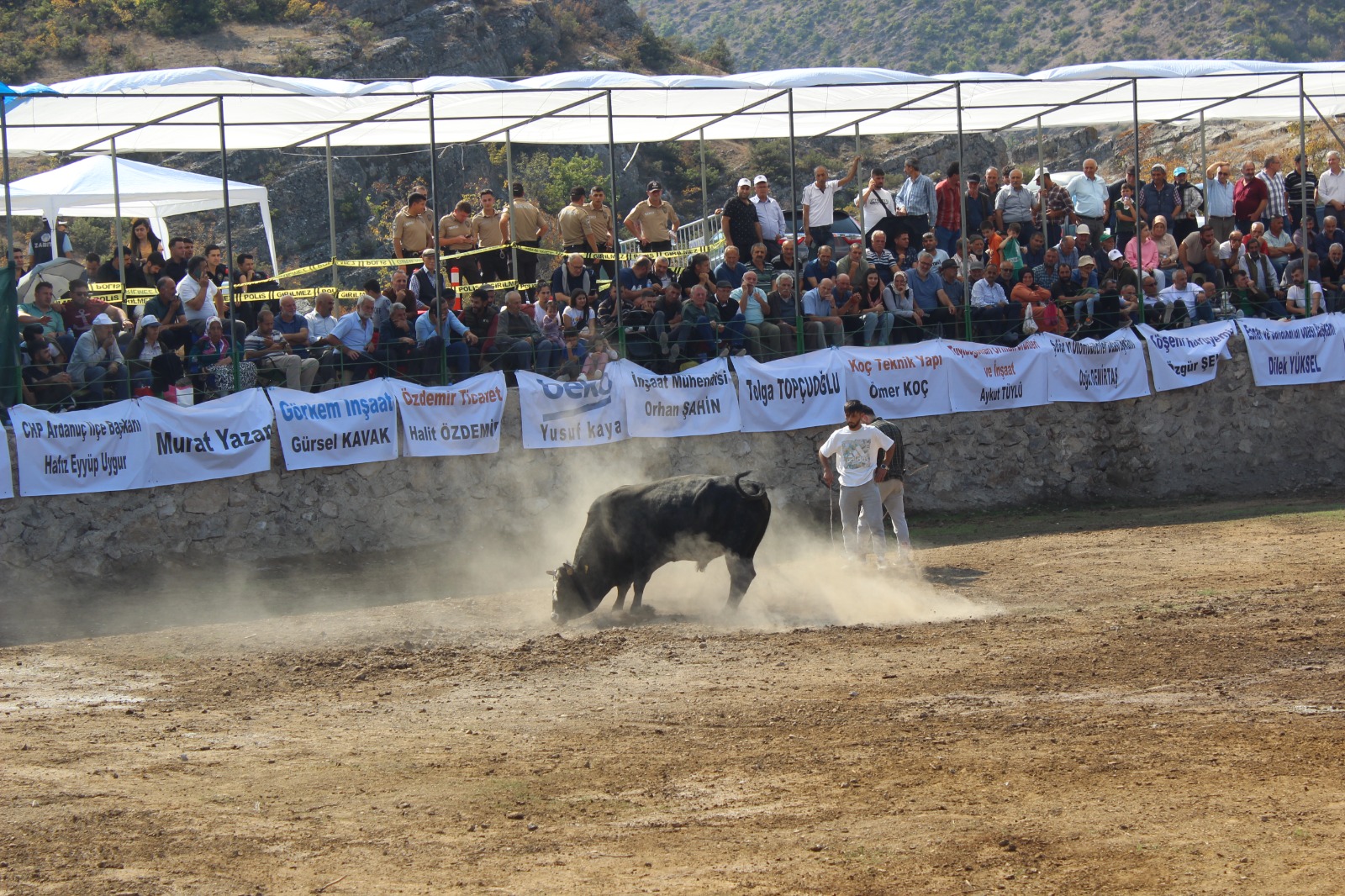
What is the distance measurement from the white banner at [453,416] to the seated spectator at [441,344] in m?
0.34

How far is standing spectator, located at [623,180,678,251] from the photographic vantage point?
69.7ft

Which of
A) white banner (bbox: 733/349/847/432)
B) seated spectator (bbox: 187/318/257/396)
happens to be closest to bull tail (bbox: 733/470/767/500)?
white banner (bbox: 733/349/847/432)

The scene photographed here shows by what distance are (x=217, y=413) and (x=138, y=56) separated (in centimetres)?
4009

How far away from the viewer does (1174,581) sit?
568 inches

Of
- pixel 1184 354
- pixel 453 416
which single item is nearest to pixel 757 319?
pixel 453 416

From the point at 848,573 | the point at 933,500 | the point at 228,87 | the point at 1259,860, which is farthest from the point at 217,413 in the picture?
the point at 1259,860

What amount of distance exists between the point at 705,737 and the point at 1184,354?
14.1 metres

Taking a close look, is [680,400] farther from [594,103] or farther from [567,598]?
[567,598]

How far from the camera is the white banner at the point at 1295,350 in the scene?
21.3 metres

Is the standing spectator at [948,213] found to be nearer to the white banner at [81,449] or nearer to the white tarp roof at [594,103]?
the white tarp roof at [594,103]

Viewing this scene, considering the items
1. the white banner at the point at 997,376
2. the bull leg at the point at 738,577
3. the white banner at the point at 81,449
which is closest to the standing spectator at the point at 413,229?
the white banner at the point at 81,449

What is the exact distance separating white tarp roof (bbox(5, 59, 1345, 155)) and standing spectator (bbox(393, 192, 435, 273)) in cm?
100

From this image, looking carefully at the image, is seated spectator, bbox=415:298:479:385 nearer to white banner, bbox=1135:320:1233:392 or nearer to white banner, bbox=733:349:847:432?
white banner, bbox=733:349:847:432

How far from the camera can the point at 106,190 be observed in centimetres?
2175
